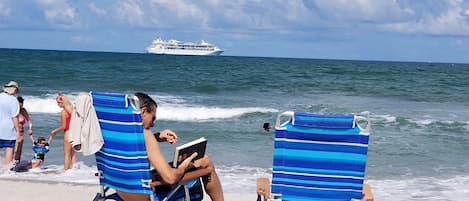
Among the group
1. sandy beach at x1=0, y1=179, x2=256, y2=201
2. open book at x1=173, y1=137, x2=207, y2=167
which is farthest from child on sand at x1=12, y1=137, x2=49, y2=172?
open book at x1=173, y1=137, x2=207, y2=167

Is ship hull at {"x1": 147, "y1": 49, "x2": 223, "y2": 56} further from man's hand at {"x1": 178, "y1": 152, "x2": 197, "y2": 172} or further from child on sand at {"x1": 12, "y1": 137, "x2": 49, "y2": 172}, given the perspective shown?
man's hand at {"x1": 178, "y1": 152, "x2": 197, "y2": 172}

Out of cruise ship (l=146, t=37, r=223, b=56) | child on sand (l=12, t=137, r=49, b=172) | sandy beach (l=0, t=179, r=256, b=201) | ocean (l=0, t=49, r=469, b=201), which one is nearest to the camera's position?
sandy beach (l=0, t=179, r=256, b=201)

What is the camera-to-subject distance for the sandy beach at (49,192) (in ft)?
20.2

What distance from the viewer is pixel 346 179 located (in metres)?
4.25

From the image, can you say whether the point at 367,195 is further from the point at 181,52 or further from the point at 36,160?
the point at 181,52

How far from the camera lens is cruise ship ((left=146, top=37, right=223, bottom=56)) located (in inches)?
3765

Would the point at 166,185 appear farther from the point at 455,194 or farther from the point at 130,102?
the point at 455,194

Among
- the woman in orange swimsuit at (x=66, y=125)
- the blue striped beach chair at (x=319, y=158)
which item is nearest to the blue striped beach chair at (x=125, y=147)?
the blue striped beach chair at (x=319, y=158)

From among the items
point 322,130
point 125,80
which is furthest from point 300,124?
point 125,80

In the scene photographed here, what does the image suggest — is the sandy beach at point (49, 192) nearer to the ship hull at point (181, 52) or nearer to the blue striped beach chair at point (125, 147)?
the blue striped beach chair at point (125, 147)

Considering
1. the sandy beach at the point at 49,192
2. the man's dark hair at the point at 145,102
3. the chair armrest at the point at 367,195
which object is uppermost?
the man's dark hair at the point at 145,102

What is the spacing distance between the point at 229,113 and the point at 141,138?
551 inches

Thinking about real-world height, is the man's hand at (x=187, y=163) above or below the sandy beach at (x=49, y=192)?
above

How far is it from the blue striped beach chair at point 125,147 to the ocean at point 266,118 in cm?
289
